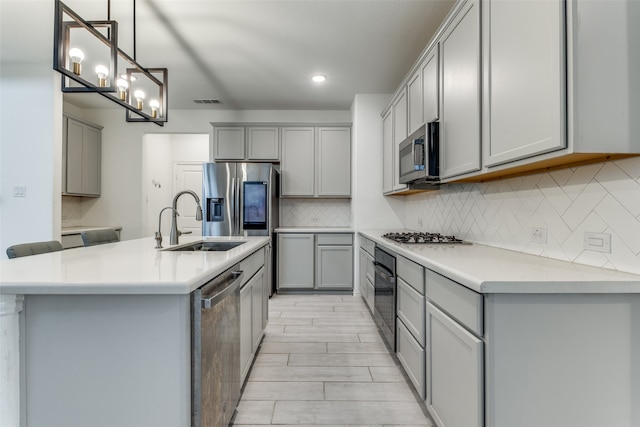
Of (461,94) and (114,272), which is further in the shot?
(461,94)

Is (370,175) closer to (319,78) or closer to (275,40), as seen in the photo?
(319,78)

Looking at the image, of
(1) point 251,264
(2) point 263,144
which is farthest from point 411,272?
(2) point 263,144

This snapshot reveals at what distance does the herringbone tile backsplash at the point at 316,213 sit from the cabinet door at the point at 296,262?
0.63 m

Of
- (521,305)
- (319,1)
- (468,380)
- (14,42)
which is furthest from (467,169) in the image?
(14,42)

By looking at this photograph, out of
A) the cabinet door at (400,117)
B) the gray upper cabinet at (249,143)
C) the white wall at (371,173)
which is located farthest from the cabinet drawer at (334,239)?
the cabinet door at (400,117)

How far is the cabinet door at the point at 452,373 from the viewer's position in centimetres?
114

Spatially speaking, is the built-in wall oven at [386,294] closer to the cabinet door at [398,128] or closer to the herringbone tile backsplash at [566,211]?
the herringbone tile backsplash at [566,211]

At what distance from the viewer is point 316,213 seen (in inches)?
192

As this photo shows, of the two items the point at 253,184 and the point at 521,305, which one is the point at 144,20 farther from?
the point at 521,305

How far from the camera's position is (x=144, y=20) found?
2.55 m

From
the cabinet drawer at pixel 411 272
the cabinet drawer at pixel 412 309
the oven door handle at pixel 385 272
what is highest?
the cabinet drawer at pixel 411 272

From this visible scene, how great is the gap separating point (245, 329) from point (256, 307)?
0.35 meters

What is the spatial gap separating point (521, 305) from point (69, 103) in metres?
5.97

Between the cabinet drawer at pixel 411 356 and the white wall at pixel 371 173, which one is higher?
the white wall at pixel 371 173
